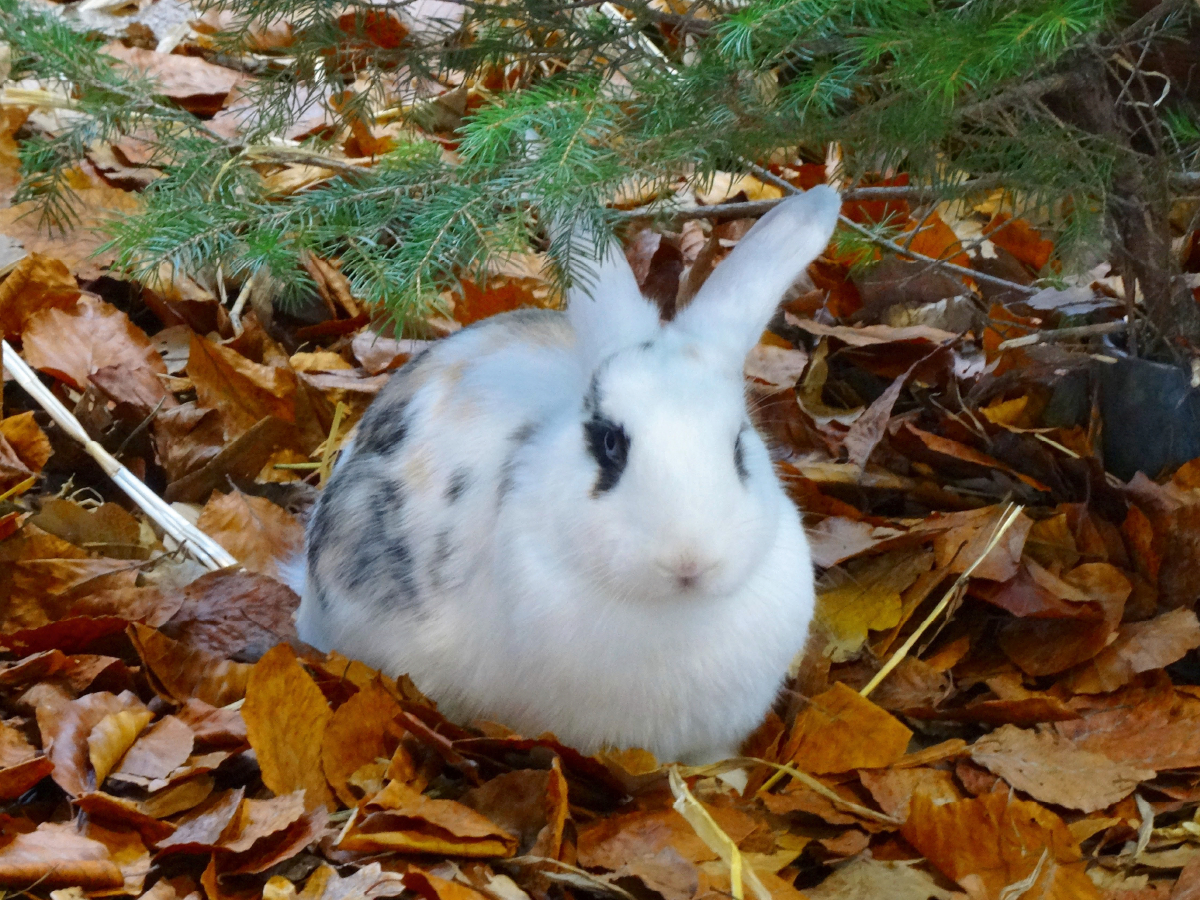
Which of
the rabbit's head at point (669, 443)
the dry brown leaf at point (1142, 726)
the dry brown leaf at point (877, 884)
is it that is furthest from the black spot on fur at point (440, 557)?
the dry brown leaf at point (1142, 726)

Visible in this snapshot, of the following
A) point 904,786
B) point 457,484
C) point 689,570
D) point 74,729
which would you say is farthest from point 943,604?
point 74,729

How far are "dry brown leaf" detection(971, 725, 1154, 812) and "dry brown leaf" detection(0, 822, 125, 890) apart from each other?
1640 mm

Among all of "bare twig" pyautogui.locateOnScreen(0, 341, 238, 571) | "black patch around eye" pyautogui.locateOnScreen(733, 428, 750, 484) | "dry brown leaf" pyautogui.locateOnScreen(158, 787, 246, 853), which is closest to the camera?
"dry brown leaf" pyautogui.locateOnScreen(158, 787, 246, 853)

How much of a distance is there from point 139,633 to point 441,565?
656 mm

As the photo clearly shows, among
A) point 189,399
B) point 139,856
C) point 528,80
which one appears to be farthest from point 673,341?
point 189,399

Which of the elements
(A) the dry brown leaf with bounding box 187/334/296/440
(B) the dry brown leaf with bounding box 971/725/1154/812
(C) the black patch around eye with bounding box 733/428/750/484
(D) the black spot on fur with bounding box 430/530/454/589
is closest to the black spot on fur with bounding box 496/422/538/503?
(D) the black spot on fur with bounding box 430/530/454/589

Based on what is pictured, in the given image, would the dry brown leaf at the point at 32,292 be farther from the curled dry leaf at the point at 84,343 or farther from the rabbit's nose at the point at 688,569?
the rabbit's nose at the point at 688,569

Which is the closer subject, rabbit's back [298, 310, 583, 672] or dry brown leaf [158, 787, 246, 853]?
dry brown leaf [158, 787, 246, 853]

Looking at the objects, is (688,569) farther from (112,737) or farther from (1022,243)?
(1022,243)

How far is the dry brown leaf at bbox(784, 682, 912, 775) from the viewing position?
247cm

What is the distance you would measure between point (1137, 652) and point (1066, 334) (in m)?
0.87

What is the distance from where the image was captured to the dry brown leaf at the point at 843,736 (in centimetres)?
247

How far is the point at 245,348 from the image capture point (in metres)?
3.65

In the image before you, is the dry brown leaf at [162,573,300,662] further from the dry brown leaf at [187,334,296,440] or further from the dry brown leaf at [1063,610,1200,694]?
the dry brown leaf at [1063,610,1200,694]
